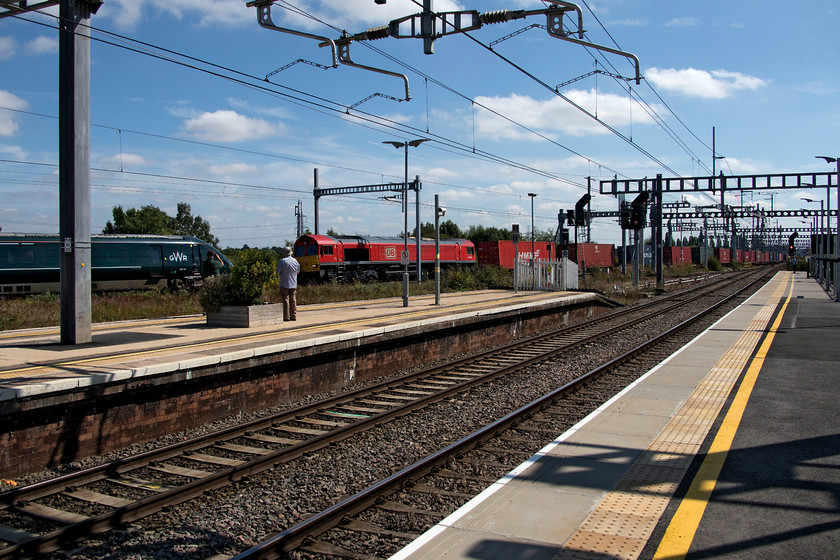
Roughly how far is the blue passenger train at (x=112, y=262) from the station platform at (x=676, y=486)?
64.4 ft

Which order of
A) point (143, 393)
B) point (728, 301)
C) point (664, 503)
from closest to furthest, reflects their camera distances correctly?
point (664, 503)
point (143, 393)
point (728, 301)

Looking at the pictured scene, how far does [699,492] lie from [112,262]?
83.1ft

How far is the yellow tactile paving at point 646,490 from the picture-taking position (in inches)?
164

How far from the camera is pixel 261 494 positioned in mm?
5898

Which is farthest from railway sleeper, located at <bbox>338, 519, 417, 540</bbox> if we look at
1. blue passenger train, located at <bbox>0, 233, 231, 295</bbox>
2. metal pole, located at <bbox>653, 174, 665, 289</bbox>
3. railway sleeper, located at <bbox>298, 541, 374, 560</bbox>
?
metal pole, located at <bbox>653, 174, 665, 289</bbox>

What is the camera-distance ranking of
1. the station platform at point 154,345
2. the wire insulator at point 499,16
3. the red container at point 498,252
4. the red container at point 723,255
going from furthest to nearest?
1. the red container at point 723,255
2. the red container at point 498,252
3. the wire insulator at point 499,16
4. the station platform at point 154,345

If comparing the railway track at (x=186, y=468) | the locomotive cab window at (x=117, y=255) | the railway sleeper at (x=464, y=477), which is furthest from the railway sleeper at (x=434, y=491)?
the locomotive cab window at (x=117, y=255)

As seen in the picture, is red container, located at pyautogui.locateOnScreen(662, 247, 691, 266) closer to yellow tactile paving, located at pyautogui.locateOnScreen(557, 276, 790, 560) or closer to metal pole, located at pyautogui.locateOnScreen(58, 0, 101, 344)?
yellow tactile paving, located at pyautogui.locateOnScreen(557, 276, 790, 560)

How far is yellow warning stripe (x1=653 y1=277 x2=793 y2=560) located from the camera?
161 inches

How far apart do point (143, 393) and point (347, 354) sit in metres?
4.16

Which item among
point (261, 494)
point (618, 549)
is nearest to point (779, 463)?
point (618, 549)

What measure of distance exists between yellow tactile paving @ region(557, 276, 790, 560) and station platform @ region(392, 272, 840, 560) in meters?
0.01

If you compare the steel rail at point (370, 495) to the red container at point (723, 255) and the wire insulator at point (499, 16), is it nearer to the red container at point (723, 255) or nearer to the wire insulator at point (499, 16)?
the wire insulator at point (499, 16)

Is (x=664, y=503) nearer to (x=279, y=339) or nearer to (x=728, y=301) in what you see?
(x=279, y=339)
